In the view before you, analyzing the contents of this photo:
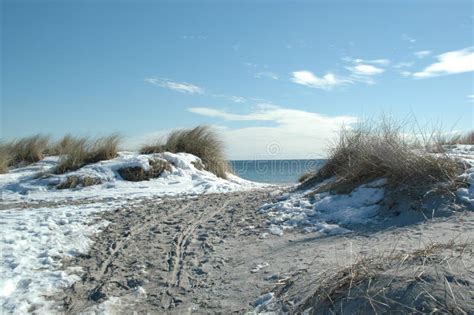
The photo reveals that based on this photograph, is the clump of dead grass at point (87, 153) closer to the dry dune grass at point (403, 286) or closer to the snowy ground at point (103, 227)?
the snowy ground at point (103, 227)

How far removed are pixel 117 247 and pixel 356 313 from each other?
11.5 feet

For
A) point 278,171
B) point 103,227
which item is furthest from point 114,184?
point 278,171

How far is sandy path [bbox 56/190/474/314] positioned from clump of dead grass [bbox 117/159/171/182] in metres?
5.62

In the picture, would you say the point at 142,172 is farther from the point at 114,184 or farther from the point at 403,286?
the point at 403,286

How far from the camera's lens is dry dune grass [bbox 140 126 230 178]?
15367mm

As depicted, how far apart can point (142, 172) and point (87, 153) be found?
2.55 meters

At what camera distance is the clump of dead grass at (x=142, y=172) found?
39.6 ft

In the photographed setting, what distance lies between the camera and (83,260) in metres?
4.92

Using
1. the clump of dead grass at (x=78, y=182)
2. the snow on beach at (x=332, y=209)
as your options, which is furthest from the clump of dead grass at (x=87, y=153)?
the snow on beach at (x=332, y=209)

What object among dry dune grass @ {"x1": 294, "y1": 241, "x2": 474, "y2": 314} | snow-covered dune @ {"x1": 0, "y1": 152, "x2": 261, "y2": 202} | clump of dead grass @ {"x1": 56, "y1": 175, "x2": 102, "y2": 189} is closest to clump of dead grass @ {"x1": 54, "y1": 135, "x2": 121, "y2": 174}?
snow-covered dune @ {"x1": 0, "y1": 152, "x2": 261, "y2": 202}

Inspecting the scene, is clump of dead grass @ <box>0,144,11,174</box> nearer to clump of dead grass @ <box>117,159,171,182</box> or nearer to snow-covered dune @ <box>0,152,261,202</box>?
snow-covered dune @ <box>0,152,261,202</box>

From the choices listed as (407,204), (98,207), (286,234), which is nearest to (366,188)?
(407,204)

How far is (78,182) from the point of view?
11.3m

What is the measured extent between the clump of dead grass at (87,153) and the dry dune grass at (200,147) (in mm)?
1489
